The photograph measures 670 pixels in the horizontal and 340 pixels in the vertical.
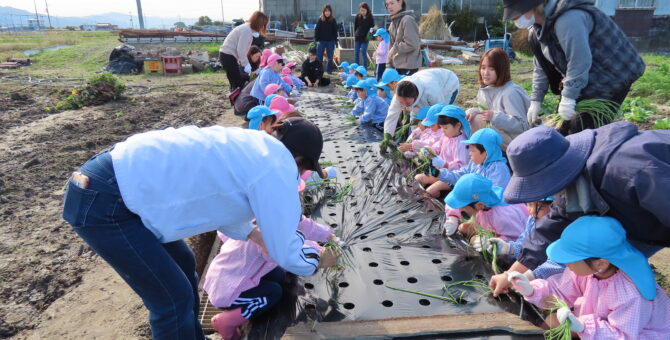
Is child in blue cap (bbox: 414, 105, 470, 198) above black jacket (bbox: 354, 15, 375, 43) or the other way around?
the other way around

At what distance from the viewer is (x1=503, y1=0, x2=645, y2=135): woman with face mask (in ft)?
8.80

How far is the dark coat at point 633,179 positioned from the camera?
1.38 meters

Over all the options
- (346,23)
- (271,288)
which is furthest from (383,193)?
(346,23)

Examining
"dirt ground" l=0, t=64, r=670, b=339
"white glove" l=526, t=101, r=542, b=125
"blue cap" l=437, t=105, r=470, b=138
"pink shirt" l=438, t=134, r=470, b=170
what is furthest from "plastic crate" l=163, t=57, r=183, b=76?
"white glove" l=526, t=101, r=542, b=125

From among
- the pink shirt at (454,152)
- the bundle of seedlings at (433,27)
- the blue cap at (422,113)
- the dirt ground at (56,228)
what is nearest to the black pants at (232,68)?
the dirt ground at (56,228)

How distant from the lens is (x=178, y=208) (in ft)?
4.97

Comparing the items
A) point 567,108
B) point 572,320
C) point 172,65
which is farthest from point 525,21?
point 172,65

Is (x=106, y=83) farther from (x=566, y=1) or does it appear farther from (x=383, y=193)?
(x=566, y=1)

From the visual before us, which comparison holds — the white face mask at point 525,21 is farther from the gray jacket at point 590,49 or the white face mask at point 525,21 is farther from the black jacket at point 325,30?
the black jacket at point 325,30

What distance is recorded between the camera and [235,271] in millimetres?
2088

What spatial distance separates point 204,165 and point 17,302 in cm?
217

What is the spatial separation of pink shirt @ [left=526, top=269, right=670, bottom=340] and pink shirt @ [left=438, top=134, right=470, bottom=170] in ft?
6.72

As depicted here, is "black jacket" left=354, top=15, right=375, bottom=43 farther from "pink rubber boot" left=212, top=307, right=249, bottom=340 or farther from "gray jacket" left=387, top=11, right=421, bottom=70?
"pink rubber boot" left=212, top=307, right=249, bottom=340

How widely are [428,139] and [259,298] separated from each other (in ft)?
9.09
